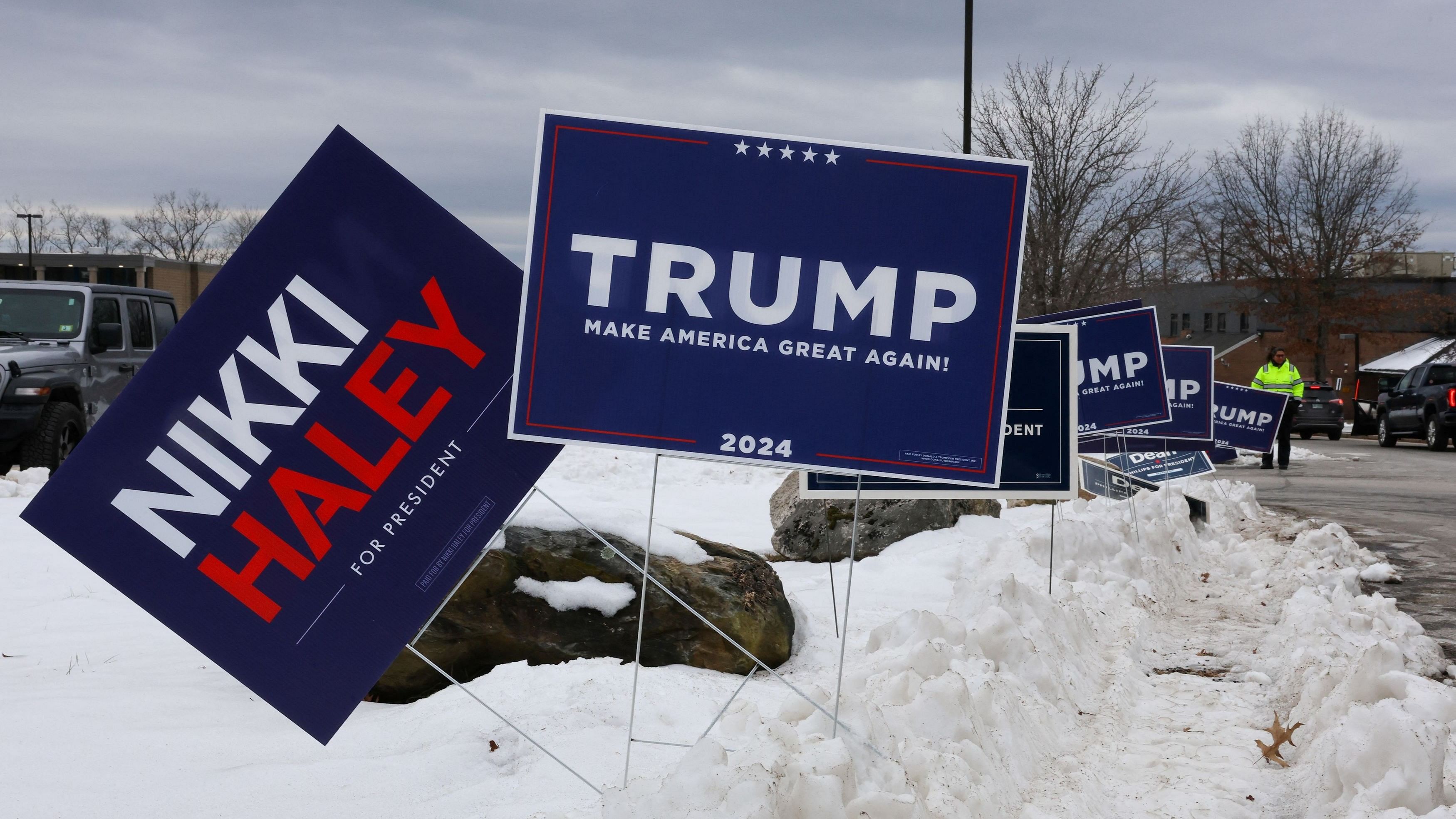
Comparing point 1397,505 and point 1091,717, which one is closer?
point 1091,717

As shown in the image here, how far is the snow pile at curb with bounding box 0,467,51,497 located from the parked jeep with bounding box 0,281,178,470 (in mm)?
498

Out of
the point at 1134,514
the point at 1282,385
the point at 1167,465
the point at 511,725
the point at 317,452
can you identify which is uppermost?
the point at 1282,385

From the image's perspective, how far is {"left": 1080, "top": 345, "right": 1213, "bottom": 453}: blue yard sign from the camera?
32.5ft

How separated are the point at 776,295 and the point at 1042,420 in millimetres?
2905

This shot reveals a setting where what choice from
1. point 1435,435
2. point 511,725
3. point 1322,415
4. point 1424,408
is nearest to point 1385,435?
point 1424,408

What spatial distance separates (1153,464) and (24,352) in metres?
10.4

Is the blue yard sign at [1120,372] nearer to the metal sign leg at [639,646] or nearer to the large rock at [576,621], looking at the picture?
the large rock at [576,621]

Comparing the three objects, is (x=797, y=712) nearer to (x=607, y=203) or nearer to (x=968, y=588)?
(x=607, y=203)

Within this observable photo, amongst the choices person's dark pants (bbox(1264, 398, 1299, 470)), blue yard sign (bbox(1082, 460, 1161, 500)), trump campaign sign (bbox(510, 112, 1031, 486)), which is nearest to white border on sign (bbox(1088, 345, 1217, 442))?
blue yard sign (bbox(1082, 460, 1161, 500))

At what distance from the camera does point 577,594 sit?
17.6 ft

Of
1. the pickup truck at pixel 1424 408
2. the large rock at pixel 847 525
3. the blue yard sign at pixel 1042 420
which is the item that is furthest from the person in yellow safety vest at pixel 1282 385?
the blue yard sign at pixel 1042 420

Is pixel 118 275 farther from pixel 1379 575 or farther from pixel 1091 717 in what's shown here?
pixel 1091 717

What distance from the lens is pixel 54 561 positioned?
7.52 m

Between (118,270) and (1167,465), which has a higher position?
(118,270)
